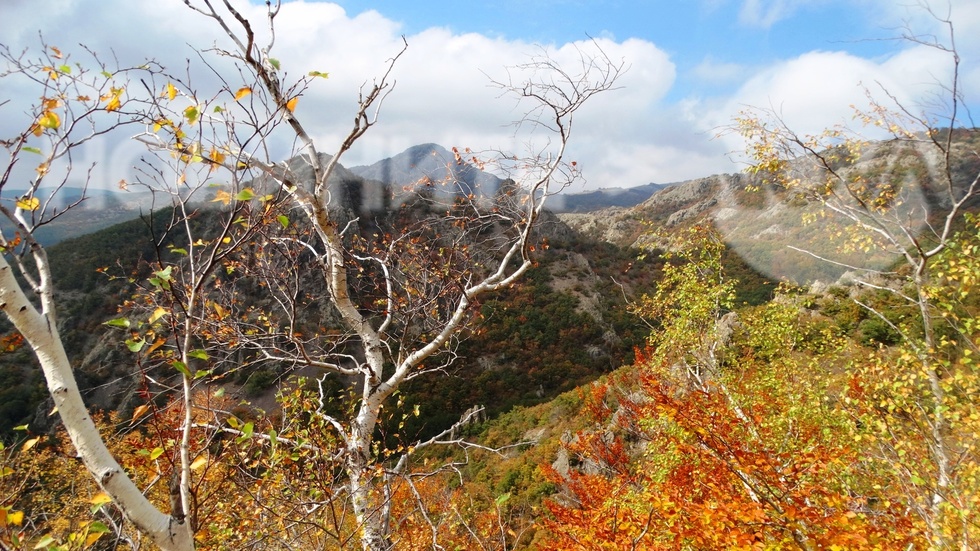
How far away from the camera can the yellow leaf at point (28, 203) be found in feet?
8.39

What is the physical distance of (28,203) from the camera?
8.48 ft

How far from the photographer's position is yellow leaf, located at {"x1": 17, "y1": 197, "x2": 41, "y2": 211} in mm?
2558

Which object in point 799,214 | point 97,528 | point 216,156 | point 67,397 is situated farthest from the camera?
point 799,214

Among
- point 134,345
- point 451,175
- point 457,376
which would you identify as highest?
point 451,175

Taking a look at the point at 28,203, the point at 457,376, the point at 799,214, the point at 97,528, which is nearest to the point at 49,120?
the point at 28,203

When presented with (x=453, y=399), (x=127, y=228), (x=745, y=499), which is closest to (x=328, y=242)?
(x=745, y=499)

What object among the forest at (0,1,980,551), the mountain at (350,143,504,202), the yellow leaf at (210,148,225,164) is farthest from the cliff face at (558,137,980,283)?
the yellow leaf at (210,148,225,164)

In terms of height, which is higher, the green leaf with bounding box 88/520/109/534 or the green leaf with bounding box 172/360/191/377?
the green leaf with bounding box 172/360/191/377

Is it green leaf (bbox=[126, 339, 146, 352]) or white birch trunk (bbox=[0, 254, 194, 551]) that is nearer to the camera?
white birch trunk (bbox=[0, 254, 194, 551])

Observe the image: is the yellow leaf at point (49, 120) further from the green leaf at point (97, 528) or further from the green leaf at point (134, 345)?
the green leaf at point (97, 528)

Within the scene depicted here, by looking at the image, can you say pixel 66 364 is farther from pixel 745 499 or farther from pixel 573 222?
pixel 573 222

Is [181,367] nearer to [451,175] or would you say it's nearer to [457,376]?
[451,175]

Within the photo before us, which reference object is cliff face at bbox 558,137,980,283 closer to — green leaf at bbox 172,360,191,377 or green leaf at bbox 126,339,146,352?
green leaf at bbox 172,360,191,377

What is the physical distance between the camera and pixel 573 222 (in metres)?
110
